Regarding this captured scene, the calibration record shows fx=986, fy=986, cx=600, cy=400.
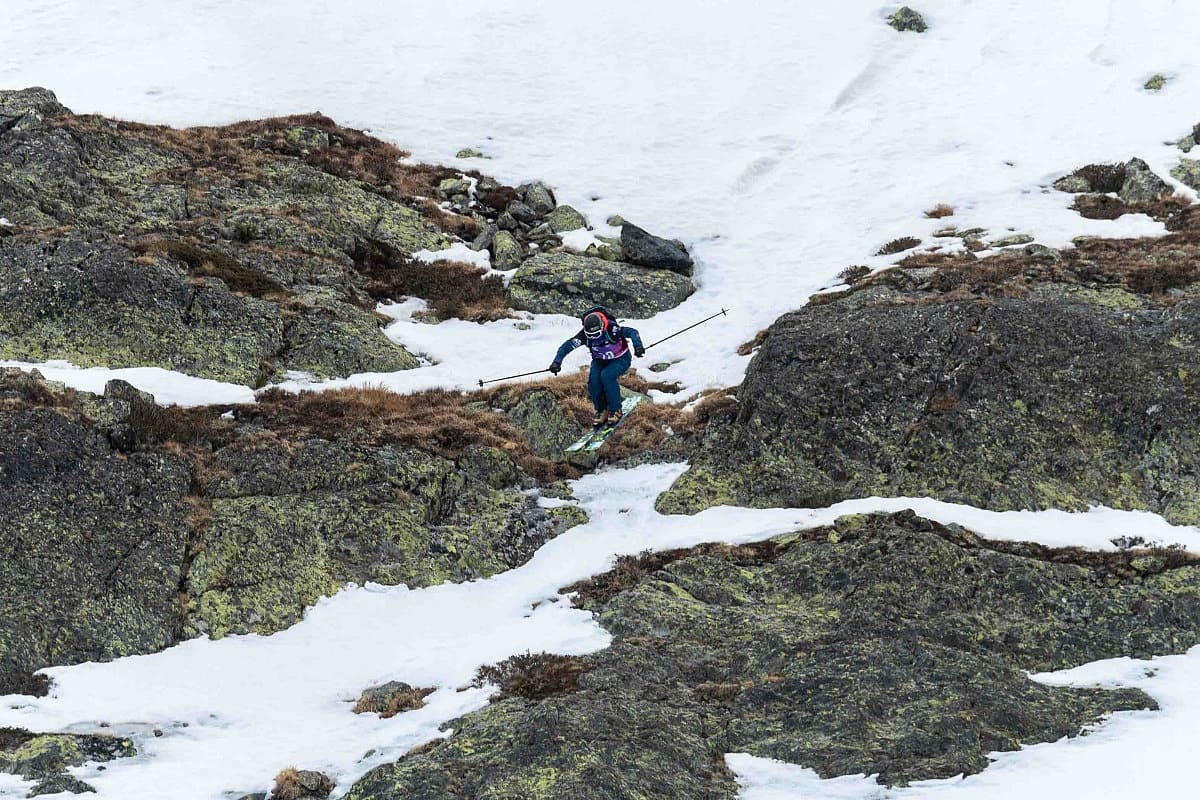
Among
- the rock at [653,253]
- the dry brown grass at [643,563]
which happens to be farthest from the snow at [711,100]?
the dry brown grass at [643,563]

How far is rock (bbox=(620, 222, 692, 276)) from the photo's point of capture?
3400 centimetres

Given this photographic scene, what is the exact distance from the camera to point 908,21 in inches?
2103

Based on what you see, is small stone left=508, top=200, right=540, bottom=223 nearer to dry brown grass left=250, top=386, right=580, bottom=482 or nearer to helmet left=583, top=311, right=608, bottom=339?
dry brown grass left=250, top=386, right=580, bottom=482

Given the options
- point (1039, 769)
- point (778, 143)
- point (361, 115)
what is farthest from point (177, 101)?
point (1039, 769)

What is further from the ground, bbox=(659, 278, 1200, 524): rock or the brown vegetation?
bbox=(659, 278, 1200, 524): rock

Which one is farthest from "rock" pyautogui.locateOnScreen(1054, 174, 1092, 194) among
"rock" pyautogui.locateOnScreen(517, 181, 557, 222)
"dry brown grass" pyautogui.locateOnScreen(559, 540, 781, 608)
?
"dry brown grass" pyautogui.locateOnScreen(559, 540, 781, 608)

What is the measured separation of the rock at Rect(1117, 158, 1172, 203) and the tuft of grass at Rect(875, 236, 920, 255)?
7.47 meters

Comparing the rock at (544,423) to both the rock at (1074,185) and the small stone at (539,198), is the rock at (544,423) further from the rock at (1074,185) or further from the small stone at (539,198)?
the rock at (1074,185)

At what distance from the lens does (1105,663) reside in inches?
552

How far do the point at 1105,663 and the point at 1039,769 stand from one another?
11.2ft

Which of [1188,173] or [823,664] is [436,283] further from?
[1188,173]

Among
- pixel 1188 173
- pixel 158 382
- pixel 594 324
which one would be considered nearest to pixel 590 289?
pixel 594 324

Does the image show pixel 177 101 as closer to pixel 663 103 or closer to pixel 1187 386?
pixel 663 103

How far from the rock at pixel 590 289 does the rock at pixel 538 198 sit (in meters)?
5.10
